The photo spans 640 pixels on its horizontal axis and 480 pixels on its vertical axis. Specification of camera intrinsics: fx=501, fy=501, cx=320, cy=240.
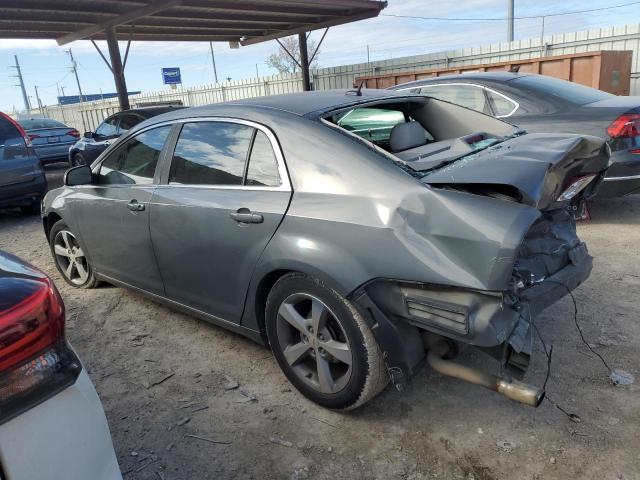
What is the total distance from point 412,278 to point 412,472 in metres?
0.89

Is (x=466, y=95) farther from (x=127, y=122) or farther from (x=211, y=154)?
(x=127, y=122)

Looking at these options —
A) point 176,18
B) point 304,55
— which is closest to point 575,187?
point 176,18

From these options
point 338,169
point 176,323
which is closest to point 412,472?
point 338,169

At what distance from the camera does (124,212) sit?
3.61 metres

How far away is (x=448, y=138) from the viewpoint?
3.57m

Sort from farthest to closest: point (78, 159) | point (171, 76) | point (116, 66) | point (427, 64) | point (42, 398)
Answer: point (171, 76)
point (427, 64)
point (116, 66)
point (78, 159)
point (42, 398)

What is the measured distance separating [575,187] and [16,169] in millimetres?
7700

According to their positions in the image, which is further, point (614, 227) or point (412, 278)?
point (614, 227)

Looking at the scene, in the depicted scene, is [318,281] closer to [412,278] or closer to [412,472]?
[412,278]

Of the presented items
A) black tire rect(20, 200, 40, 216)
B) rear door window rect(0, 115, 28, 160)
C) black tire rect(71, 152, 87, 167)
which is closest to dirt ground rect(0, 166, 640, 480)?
rear door window rect(0, 115, 28, 160)

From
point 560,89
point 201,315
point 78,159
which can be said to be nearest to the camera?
point 201,315

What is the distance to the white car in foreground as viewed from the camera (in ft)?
4.31

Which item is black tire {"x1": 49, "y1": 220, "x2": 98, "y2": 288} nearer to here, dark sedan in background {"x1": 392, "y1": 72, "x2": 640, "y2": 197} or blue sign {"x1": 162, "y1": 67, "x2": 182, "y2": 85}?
dark sedan in background {"x1": 392, "y1": 72, "x2": 640, "y2": 197}

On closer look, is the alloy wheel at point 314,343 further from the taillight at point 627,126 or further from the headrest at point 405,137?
the taillight at point 627,126
